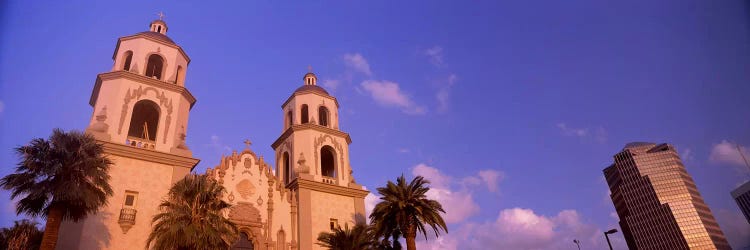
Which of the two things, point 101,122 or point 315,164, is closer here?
point 101,122

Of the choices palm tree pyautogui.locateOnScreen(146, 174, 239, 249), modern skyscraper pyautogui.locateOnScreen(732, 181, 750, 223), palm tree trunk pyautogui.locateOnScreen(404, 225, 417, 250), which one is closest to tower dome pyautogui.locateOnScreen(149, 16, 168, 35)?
palm tree pyautogui.locateOnScreen(146, 174, 239, 249)

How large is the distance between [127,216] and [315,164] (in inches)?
571

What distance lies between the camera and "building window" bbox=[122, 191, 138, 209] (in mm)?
28600

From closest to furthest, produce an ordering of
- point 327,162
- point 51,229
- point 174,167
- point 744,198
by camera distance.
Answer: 1. point 51,229
2. point 174,167
3. point 327,162
4. point 744,198

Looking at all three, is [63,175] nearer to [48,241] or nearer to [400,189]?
[48,241]

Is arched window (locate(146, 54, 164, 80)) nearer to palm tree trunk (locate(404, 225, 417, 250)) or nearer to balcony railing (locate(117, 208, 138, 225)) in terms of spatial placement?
balcony railing (locate(117, 208, 138, 225))

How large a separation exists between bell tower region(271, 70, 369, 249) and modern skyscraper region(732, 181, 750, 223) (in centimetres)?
12454

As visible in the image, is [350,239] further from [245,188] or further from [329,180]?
[245,188]

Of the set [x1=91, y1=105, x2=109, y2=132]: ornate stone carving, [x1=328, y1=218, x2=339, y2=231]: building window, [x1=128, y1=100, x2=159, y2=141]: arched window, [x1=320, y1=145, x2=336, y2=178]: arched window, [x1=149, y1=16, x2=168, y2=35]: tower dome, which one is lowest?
[x1=328, y1=218, x2=339, y2=231]: building window

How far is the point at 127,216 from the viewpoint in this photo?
27.9m

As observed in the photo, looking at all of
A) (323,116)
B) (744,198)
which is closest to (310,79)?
(323,116)

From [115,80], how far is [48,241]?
44.2 feet

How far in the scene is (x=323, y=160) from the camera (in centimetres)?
4294

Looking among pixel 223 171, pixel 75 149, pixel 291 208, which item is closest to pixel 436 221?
pixel 291 208
